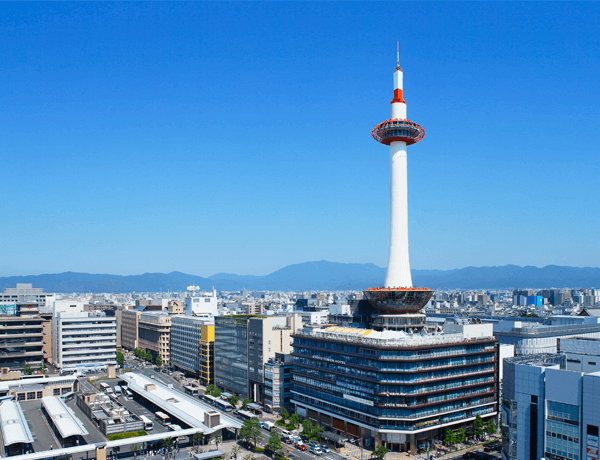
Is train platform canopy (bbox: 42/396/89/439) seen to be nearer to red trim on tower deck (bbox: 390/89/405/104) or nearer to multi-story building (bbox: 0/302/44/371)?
multi-story building (bbox: 0/302/44/371)

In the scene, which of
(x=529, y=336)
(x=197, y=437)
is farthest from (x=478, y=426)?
(x=197, y=437)

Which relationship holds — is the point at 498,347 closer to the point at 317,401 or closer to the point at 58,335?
the point at 317,401

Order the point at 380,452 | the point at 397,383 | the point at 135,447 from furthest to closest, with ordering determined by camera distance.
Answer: the point at 135,447 → the point at 397,383 → the point at 380,452

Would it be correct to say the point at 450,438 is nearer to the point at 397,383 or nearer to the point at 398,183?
the point at 397,383

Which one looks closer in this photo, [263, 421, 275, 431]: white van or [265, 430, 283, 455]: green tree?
[265, 430, 283, 455]: green tree

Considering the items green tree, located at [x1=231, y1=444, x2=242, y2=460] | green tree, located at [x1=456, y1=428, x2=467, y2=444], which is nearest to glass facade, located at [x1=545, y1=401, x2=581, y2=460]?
green tree, located at [x1=456, y1=428, x2=467, y2=444]
